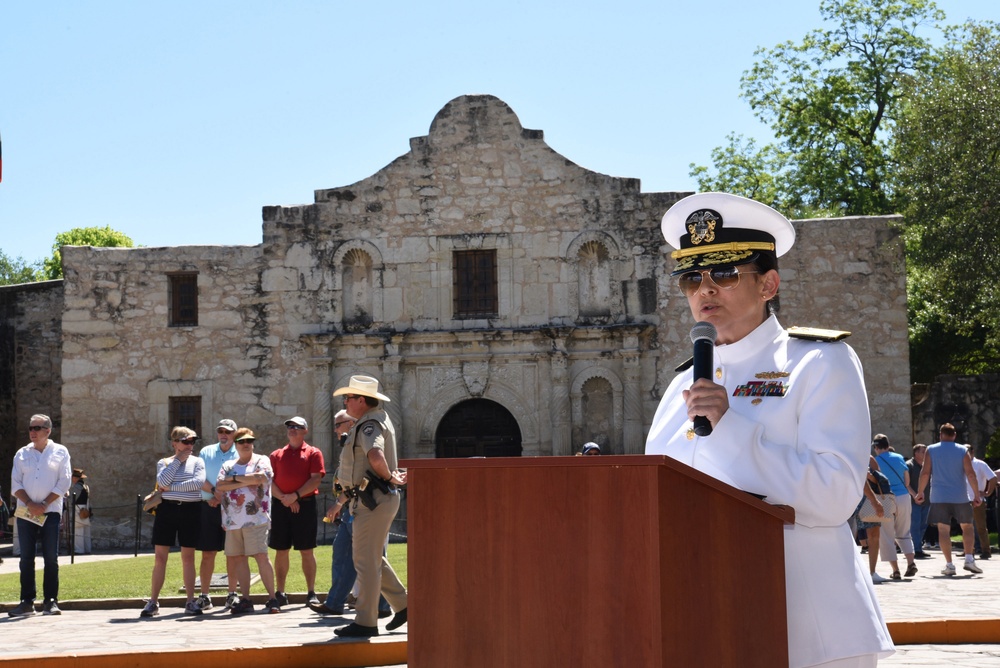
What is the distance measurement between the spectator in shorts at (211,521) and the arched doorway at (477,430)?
1019 cm

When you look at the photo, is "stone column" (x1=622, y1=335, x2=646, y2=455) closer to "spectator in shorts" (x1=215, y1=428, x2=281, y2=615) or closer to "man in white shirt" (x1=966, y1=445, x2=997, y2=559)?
"man in white shirt" (x1=966, y1=445, x2=997, y2=559)

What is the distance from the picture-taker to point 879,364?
845 inches

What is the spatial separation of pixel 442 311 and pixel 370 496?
43.2 ft

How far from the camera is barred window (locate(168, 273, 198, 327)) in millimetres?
22750

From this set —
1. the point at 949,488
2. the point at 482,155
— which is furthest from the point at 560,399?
the point at 949,488

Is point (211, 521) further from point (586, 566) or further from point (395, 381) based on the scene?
point (395, 381)

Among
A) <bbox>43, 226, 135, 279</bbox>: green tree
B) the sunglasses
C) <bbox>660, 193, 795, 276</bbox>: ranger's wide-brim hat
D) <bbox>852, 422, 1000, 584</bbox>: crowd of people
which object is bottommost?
<bbox>852, 422, 1000, 584</bbox>: crowd of people

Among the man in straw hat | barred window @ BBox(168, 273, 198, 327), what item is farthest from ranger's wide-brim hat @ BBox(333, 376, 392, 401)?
barred window @ BBox(168, 273, 198, 327)

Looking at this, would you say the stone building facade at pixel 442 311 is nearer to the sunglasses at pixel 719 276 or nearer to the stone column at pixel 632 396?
the stone column at pixel 632 396

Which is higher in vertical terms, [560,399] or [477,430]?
[560,399]

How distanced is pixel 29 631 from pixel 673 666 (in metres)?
8.77

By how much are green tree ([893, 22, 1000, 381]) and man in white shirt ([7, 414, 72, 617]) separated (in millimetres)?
15298

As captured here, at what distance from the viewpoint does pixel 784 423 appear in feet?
10.0

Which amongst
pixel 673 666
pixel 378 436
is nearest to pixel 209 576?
pixel 378 436
